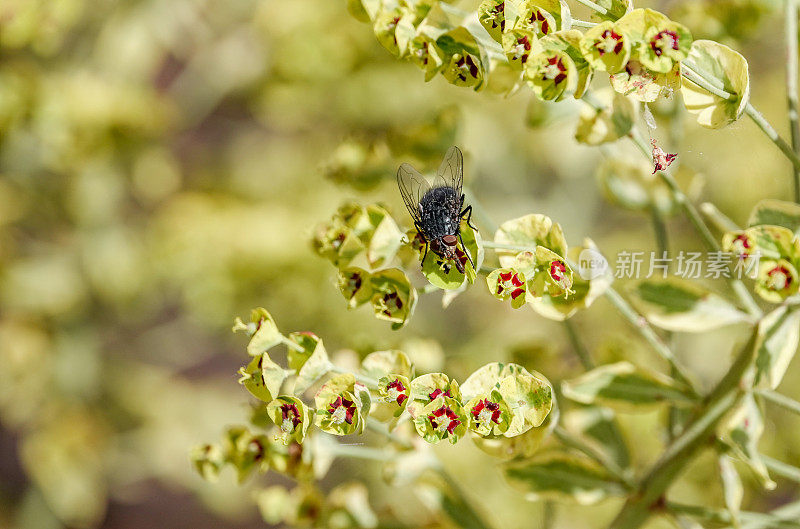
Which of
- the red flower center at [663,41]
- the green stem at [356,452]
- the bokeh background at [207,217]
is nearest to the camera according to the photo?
the red flower center at [663,41]

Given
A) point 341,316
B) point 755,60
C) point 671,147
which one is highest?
point 671,147

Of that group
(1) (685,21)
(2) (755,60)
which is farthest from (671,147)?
(2) (755,60)

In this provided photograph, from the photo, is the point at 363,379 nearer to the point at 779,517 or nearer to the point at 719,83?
the point at 719,83

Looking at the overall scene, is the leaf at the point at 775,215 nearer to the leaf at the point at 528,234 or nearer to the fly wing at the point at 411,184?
the leaf at the point at 528,234

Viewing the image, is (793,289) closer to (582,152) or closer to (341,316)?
(341,316)

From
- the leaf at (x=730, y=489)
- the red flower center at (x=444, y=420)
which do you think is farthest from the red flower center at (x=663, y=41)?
the leaf at (x=730, y=489)

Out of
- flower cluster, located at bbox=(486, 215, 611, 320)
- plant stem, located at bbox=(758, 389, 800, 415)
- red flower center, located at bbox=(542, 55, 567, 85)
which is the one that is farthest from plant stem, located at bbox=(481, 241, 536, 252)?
plant stem, located at bbox=(758, 389, 800, 415)
